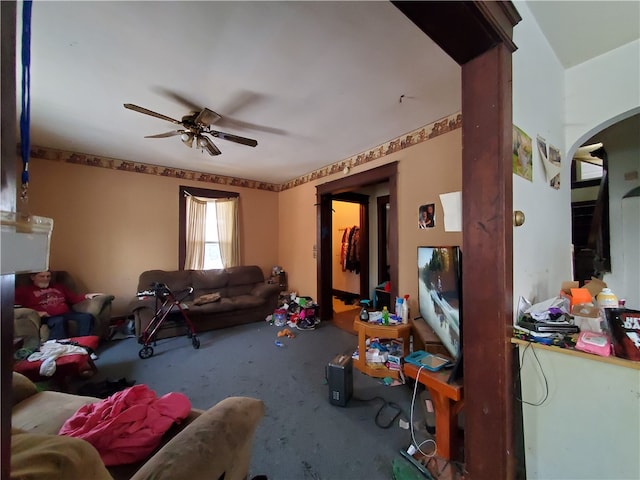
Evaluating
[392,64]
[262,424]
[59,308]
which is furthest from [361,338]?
[59,308]

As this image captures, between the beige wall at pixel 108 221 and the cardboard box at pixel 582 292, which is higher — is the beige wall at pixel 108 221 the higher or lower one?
Answer: the higher one

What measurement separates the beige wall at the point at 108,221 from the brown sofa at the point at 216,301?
14.5 inches

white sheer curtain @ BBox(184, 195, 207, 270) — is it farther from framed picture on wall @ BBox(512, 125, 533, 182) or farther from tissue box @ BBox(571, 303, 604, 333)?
tissue box @ BBox(571, 303, 604, 333)

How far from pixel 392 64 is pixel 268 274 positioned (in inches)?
164

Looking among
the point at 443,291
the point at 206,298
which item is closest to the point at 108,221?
the point at 206,298

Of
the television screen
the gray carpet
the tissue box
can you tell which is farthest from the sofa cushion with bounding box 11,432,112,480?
the tissue box

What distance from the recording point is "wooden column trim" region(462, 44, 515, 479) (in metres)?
1.03

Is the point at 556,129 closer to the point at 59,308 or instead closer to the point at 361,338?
the point at 361,338

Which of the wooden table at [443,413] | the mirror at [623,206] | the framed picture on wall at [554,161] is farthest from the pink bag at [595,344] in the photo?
the mirror at [623,206]

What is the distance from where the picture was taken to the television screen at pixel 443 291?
143 centimetres

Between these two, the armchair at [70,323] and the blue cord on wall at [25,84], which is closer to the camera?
the blue cord on wall at [25,84]

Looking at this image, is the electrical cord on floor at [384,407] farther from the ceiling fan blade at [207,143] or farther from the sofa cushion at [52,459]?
the ceiling fan blade at [207,143]

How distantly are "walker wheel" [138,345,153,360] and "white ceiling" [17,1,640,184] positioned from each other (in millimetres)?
2432

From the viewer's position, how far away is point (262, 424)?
1.77 m
